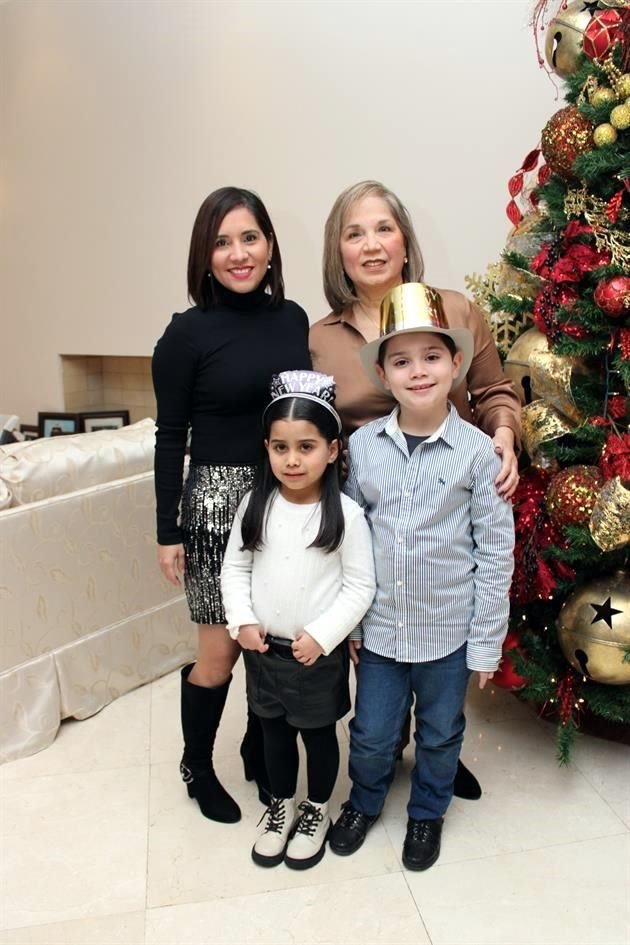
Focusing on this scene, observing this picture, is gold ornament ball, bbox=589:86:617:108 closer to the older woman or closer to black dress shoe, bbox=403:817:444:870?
the older woman

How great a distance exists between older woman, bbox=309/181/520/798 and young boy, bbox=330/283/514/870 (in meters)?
0.10

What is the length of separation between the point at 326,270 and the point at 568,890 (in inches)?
54.6

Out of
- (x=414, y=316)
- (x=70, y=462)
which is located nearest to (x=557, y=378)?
(x=414, y=316)

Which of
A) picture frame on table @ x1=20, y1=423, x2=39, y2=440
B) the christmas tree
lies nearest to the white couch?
the christmas tree

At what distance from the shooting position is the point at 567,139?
1.71 metres

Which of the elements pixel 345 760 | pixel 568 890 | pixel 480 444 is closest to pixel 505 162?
pixel 480 444

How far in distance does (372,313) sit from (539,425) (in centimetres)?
46

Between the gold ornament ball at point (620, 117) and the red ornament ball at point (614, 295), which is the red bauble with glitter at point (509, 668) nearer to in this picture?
the red ornament ball at point (614, 295)

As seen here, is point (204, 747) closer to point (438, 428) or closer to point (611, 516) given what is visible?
point (438, 428)

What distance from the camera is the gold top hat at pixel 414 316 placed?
4.90 feet

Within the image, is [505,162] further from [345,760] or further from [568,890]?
[568,890]

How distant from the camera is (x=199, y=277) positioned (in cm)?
159

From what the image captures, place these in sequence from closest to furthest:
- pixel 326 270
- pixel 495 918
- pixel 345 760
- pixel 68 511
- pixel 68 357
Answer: pixel 495 918 → pixel 326 270 → pixel 345 760 → pixel 68 511 → pixel 68 357

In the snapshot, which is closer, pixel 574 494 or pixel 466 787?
pixel 574 494
